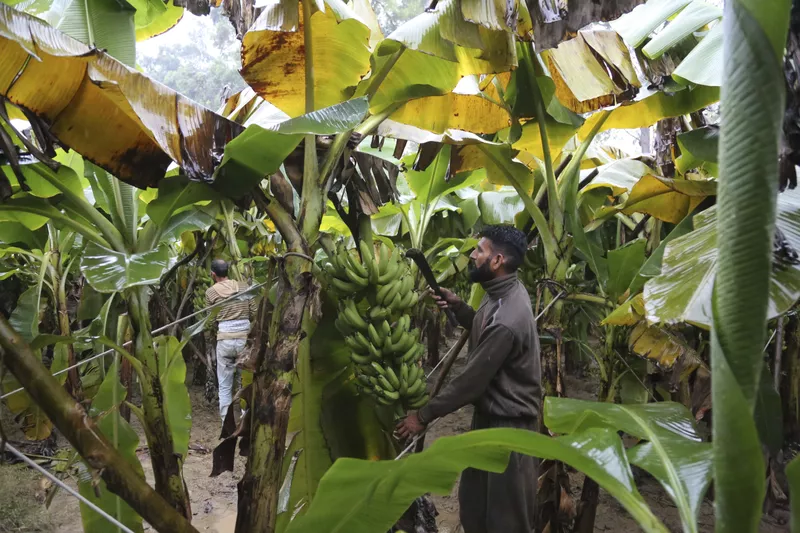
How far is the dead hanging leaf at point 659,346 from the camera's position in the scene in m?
1.84

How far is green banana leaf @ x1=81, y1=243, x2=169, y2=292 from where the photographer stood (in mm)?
1164

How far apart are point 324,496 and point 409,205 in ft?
7.87

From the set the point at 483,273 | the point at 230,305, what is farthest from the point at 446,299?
the point at 230,305

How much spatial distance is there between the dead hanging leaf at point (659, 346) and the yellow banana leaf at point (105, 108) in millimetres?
1606

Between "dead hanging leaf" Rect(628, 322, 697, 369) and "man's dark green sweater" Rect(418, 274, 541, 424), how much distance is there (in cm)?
51

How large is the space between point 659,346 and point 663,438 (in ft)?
3.97

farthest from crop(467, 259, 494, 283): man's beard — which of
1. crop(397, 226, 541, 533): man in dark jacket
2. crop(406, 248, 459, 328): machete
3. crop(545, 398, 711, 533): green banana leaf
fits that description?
crop(545, 398, 711, 533): green banana leaf

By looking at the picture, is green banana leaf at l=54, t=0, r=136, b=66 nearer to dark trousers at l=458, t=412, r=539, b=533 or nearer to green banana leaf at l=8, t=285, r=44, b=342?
dark trousers at l=458, t=412, r=539, b=533

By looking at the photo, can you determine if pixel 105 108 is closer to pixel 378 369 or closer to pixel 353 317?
pixel 353 317

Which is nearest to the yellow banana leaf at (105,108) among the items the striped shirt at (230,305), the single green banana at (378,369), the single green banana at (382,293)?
the single green banana at (382,293)

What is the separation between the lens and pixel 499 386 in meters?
1.62

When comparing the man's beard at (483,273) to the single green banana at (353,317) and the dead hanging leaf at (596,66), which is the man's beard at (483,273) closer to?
the single green banana at (353,317)

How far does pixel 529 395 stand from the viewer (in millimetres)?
1627

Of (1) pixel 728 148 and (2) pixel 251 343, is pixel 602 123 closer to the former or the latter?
(2) pixel 251 343
